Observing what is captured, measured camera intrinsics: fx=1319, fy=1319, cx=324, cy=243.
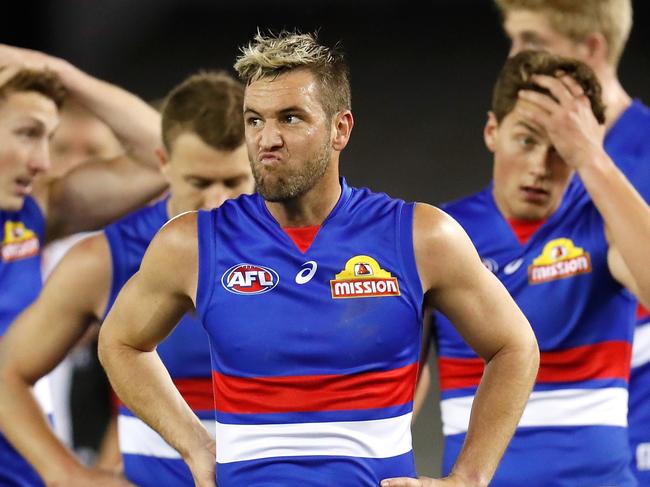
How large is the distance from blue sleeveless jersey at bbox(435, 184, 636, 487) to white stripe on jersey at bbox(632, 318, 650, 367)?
1.09 feet

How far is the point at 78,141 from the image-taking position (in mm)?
6684

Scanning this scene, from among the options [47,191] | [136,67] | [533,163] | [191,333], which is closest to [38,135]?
[47,191]

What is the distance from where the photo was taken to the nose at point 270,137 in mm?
2949

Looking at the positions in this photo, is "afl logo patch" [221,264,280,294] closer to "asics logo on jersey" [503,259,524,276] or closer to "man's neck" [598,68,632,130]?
"asics logo on jersey" [503,259,524,276]

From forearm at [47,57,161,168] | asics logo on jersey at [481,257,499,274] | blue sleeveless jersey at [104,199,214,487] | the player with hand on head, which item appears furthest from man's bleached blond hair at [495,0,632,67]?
blue sleeveless jersey at [104,199,214,487]

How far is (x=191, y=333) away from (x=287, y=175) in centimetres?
111

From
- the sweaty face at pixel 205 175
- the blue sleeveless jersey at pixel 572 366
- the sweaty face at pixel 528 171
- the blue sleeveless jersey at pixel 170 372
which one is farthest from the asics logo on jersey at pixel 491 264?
the blue sleeveless jersey at pixel 170 372

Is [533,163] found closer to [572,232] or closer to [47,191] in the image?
[572,232]

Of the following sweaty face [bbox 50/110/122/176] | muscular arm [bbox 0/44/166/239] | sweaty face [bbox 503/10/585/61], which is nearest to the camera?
muscular arm [bbox 0/44/166/239]

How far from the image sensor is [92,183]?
14.9 feet

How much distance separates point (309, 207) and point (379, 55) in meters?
4.95

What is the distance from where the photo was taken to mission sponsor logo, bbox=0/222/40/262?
14.5 feet

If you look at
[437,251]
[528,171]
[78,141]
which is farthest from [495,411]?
[78,141]

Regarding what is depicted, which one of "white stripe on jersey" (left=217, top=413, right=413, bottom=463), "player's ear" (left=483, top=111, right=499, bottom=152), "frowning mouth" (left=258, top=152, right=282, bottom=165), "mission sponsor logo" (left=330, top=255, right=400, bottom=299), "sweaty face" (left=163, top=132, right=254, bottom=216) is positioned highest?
"player's ear" (left=483, top=111, right=499, bottom=152)
